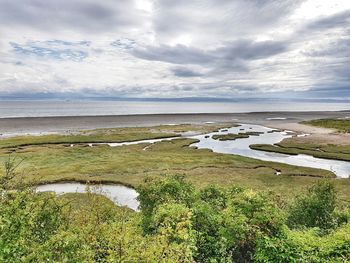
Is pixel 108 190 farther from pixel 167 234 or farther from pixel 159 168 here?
pixel 167 234

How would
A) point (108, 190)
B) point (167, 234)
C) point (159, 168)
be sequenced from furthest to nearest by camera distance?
point (159, 168)
point (108, 190)
point (167, 234)

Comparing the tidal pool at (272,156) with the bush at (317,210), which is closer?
the bush at (317,210)

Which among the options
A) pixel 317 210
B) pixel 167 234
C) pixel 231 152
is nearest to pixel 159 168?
pixel 231 152

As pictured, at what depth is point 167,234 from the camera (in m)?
22.3

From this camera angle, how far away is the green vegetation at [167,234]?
790 inches

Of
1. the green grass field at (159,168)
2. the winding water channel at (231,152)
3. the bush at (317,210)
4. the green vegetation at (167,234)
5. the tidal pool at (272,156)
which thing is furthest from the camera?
the tidal pool at (272,156)

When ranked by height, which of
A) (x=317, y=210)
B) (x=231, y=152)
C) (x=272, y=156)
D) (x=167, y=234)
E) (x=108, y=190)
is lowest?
(x=108, y=190)

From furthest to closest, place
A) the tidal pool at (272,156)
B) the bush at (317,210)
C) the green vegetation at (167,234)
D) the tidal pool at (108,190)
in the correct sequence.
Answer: the tidal pool at (272,156), the tidal pool at (108,190), the bush at (317,210), the green vegetation at (167,234)

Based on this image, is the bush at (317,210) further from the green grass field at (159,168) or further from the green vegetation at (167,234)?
the green grass field at (159,168)

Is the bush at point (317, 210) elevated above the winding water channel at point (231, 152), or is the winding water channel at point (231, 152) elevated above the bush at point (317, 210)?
the bush at point (317, 210)

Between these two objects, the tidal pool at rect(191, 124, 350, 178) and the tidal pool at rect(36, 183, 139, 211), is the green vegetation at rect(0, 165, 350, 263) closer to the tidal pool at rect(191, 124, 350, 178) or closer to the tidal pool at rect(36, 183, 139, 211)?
the tidal pool at rect(36, 183, 139, 211)

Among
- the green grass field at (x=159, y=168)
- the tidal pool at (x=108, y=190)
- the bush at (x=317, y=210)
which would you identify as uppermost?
the bush at (x=317, y=210)

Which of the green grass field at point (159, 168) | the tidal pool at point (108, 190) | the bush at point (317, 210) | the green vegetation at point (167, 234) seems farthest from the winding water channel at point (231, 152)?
the bush at point (317, 210)

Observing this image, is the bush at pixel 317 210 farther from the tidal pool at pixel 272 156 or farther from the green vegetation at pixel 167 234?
the tidal pool at pixel 272 156
